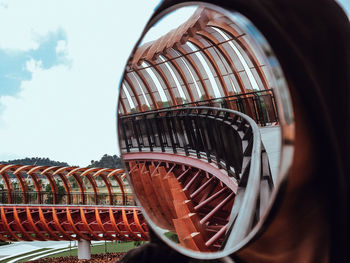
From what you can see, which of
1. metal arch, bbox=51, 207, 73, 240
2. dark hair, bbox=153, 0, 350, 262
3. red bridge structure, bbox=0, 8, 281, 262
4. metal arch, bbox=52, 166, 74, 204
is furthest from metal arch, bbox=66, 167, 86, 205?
dark hair, bbox=153, 0, 350, 262

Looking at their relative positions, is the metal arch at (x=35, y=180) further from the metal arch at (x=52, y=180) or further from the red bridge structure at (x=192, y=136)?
the red bridge structure at (x=192, y=136)

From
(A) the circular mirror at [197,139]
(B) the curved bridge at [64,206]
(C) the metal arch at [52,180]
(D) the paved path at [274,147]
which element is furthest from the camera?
(C) the metal arch at [52,180]

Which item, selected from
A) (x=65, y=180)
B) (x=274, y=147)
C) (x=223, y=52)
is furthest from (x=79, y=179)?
(x=274, y=147)

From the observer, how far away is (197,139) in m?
1.09

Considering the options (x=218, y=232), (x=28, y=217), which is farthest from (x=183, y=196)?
(x=28, y=217)

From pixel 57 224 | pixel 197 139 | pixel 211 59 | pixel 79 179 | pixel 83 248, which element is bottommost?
pixel 83 248

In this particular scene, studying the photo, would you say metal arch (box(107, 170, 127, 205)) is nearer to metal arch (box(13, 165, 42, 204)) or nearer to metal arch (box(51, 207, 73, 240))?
metal arch (box(51, 207, 73, 240))

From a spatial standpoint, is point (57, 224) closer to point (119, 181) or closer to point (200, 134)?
point (119, 181)

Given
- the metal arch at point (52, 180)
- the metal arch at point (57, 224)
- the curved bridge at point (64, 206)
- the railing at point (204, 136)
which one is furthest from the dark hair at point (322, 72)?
the metal arch at point (52, 180)

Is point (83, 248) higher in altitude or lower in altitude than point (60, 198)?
lower

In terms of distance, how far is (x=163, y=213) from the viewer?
0.88 metres

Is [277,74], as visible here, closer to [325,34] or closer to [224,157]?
[325,34]

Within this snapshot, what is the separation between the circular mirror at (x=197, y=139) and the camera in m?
0.76

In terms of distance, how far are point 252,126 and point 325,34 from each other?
1.47ft
